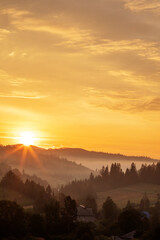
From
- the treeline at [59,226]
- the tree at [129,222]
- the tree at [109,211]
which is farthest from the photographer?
the tree at [109,211]

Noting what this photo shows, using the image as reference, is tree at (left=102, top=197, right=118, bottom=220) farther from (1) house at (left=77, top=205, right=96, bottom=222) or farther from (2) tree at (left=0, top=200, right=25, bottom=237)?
(2) tree at (left=0, top=200, right=25, bottom=237)

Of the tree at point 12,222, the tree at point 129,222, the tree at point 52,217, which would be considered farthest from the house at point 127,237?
the tree at point 12,222

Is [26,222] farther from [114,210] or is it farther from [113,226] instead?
[114,210]

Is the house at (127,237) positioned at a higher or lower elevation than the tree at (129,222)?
lower

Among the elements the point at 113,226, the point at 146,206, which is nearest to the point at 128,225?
the point at 113,226

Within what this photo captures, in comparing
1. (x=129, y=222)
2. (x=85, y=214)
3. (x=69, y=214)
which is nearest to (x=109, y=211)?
(x=85, y=214)

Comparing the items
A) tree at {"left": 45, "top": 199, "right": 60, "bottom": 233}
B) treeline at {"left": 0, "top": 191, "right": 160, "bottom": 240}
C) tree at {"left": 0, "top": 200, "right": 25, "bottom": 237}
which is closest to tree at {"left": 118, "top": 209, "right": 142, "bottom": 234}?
treeline at {"left": 0, "top": 191, "right": 160, "bottom": 240}

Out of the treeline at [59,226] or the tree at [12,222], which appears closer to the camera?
the tree at [12,222]

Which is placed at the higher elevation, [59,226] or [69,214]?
[69,214]

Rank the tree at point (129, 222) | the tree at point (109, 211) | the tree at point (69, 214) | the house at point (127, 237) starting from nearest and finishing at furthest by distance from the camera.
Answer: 1. the tree at point (69, 214)
2. the house at point (127, 237)
3. the tree at point (129, 222)
4. the tree at point (109, 211)

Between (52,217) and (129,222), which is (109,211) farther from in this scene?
(52,217)

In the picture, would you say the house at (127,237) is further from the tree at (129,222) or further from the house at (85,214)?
the house at (85,214)

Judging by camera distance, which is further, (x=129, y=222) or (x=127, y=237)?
(x=129, y=222)

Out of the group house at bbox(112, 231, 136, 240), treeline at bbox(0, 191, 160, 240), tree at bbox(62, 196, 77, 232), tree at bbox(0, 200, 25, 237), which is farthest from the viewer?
house at bbox(112, 231, 136, 240)
